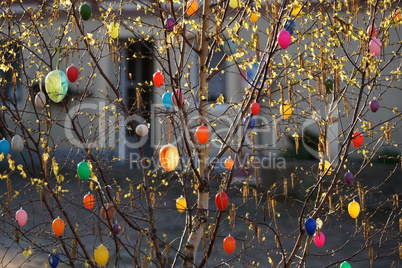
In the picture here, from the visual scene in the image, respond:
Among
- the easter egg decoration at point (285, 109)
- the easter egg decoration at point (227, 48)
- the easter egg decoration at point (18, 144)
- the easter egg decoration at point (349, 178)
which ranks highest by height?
the easter egg decoration at point (227, 48)

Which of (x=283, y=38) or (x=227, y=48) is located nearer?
(x=283, y=38)

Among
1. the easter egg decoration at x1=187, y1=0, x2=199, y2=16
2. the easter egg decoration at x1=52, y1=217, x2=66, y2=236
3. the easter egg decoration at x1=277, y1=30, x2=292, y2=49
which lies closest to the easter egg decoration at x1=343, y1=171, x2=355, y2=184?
the easter egg decoration at x1=277, y1=30, x2=292, y2=49

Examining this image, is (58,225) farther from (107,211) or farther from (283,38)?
(283,38)

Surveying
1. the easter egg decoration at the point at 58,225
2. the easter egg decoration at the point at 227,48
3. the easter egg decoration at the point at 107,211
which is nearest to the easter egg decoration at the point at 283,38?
the easter egg decoration at the point at 227,48

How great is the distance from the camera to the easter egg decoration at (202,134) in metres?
2.72

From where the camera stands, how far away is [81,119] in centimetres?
1034

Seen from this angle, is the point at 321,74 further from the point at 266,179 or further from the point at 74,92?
the point at 74,92

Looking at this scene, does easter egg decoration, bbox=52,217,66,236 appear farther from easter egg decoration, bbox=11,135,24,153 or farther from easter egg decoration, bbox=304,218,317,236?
easter egg decoration, bbox=304,218,317,236

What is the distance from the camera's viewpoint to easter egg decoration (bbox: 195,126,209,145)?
8.93ft

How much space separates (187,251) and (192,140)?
511 mm

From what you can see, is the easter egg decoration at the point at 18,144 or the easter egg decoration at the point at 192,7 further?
the easter egg decoration at the point at 18,144

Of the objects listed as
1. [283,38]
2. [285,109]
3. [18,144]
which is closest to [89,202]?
[18,144]

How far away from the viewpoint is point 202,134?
274 cm

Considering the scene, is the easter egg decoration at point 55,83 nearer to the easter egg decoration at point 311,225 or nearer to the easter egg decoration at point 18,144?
the easter egg decoration at point 18,144
